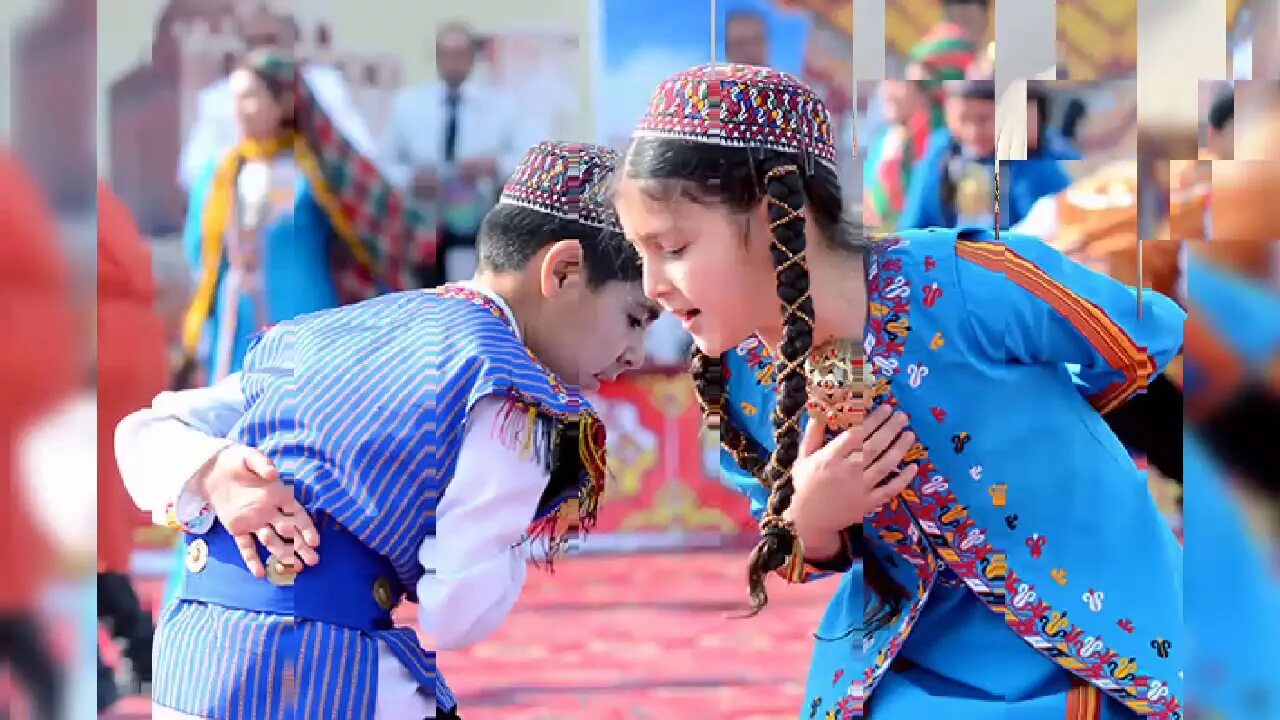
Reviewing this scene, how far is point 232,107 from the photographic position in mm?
3771

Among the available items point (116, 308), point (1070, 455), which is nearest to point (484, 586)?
point (1070, 455)

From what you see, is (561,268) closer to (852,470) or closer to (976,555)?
(852,470)

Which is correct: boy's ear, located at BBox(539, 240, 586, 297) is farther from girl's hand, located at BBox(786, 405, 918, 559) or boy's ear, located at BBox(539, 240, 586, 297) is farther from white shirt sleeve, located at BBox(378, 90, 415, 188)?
white shirt sleeve, located at BBox(378, 90, 415, 188)

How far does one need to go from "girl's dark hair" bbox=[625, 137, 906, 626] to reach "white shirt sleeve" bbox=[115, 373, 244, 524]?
595 millimetres

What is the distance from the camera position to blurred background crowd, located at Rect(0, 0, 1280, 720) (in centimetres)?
75

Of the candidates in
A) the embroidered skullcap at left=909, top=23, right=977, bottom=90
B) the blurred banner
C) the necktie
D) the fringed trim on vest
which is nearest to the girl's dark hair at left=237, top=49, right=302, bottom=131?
the necktie

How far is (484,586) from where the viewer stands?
156 centimetres

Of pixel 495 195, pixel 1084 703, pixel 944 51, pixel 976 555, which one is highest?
pixel 944 51

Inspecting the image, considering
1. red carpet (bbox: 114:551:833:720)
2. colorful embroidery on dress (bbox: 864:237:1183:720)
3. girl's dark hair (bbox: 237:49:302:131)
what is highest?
girl's dark hair (bbox: 237:49:302:131)

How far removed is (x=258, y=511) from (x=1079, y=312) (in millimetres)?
881

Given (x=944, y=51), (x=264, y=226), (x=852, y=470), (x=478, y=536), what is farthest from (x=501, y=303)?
(x=944, y=51)

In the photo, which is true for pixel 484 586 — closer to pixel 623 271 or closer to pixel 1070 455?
pixel 623 271

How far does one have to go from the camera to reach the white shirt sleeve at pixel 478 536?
61.2 inches

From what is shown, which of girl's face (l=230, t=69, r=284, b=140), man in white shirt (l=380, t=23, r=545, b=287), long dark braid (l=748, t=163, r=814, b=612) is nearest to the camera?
long dark braid (l=748, t=163, r=814, b=612)
